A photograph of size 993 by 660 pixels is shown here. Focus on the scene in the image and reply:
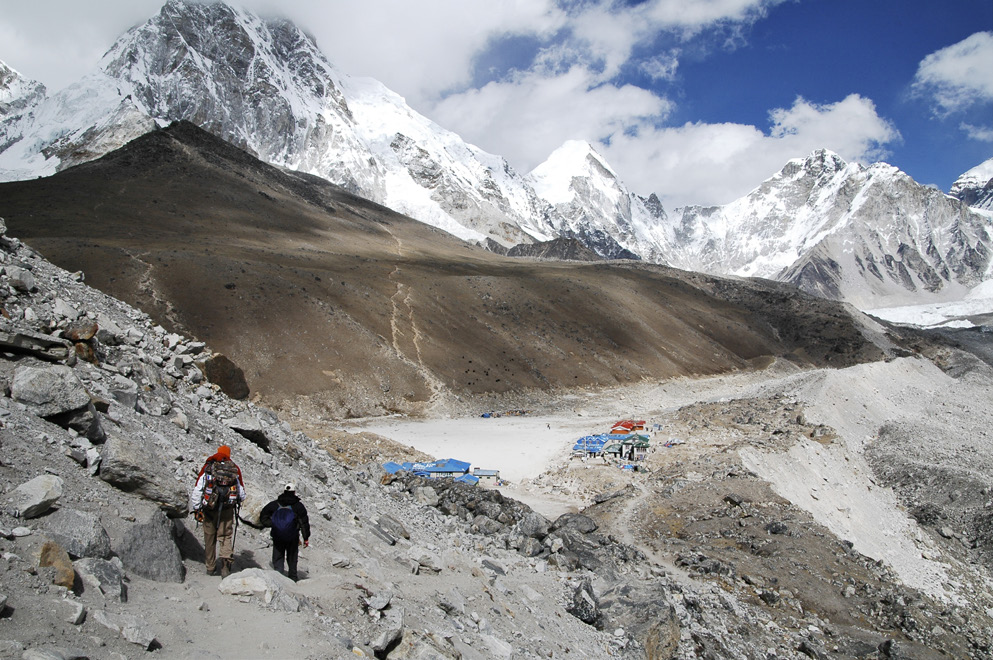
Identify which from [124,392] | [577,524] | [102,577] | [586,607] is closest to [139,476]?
[102,577]

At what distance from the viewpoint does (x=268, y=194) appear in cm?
9981

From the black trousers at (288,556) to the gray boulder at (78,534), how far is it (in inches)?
82.2

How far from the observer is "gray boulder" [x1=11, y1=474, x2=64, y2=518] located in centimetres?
634

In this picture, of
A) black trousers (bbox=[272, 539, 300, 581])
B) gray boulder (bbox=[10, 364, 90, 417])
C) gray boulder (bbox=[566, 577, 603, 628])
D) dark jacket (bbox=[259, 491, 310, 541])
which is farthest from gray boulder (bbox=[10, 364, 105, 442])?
gray boulder (bbox=[566, 577, 603, 628])

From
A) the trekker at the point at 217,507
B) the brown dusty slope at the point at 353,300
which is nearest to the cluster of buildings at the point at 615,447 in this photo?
the brown dusty slope at the point at 353,300

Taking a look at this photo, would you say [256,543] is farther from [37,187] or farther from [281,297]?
[37,187]

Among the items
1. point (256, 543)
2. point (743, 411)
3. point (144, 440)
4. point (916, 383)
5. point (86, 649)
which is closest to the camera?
point (86, 649)

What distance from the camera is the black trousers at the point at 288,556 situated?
321 inches

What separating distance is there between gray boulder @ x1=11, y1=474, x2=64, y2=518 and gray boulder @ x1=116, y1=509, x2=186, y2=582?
33.9 inches

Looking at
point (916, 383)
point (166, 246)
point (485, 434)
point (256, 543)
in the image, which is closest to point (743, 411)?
point (485, 434)

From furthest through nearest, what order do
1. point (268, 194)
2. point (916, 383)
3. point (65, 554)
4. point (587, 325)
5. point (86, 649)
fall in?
point (268, 194)
point (587, 325)
point (916, 383)
point (65, 554)
point (86, 649)

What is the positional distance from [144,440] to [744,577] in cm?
1413

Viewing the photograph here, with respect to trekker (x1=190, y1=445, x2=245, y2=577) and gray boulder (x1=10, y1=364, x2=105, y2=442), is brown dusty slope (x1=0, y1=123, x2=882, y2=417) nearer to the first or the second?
gray boulder (x1=10, y1=364, x2=105, y2=442)

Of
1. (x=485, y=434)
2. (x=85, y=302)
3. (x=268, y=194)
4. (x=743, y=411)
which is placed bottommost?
(x=485, y=434)
